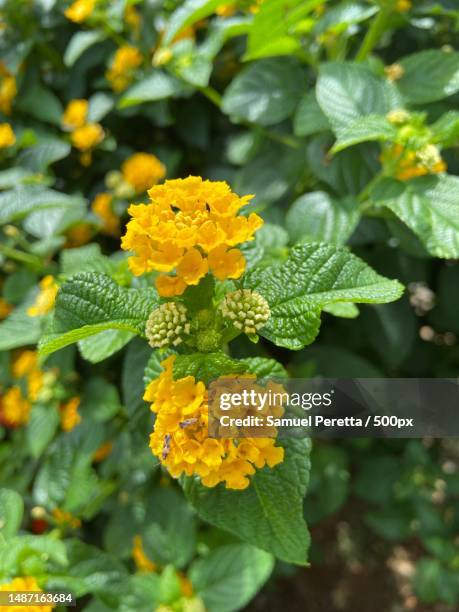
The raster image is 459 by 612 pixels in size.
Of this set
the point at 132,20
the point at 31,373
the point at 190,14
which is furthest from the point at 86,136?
the point at 31,373

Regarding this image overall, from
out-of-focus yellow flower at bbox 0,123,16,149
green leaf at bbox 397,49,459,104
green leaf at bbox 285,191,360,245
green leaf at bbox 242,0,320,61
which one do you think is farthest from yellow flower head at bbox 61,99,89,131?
green leaf at bbox 397,49,459,104

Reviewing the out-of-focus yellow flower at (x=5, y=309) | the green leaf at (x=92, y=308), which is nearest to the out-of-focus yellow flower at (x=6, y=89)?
the out-of-focus yellow flower at (x=5, y=309)

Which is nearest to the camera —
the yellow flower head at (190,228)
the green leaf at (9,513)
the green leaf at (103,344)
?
the yellow flower head at (190,228)

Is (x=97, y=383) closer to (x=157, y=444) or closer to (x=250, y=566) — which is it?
(x=250, y=566)

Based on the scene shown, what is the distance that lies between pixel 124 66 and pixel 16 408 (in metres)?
0.78

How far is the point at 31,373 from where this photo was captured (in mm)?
1124

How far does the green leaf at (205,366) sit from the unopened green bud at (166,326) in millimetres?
22

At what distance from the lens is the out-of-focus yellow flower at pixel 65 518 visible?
1003 millimetres

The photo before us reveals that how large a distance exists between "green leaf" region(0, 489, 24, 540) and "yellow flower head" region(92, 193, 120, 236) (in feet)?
1.89

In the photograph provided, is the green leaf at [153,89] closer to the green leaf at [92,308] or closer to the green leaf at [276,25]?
the green leaf at [276,25]

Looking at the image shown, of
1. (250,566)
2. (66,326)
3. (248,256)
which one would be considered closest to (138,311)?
(66,326)

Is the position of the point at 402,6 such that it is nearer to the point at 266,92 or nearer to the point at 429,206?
the point at 266,92

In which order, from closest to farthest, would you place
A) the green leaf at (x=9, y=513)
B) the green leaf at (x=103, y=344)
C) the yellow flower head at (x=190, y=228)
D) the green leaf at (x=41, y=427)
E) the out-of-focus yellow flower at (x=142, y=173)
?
the yellow flower head at (x=190, y=228) → the green leaf at (x=103, y=344) → the green leaf at (x=9, y=513) → the green leaf at (x=41, y=427) → the out-of-focus yellow flower at (x=142, y=173)

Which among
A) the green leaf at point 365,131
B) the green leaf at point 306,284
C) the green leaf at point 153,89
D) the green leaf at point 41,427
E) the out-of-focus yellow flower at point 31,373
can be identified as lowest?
the green leaf at point 41,427
